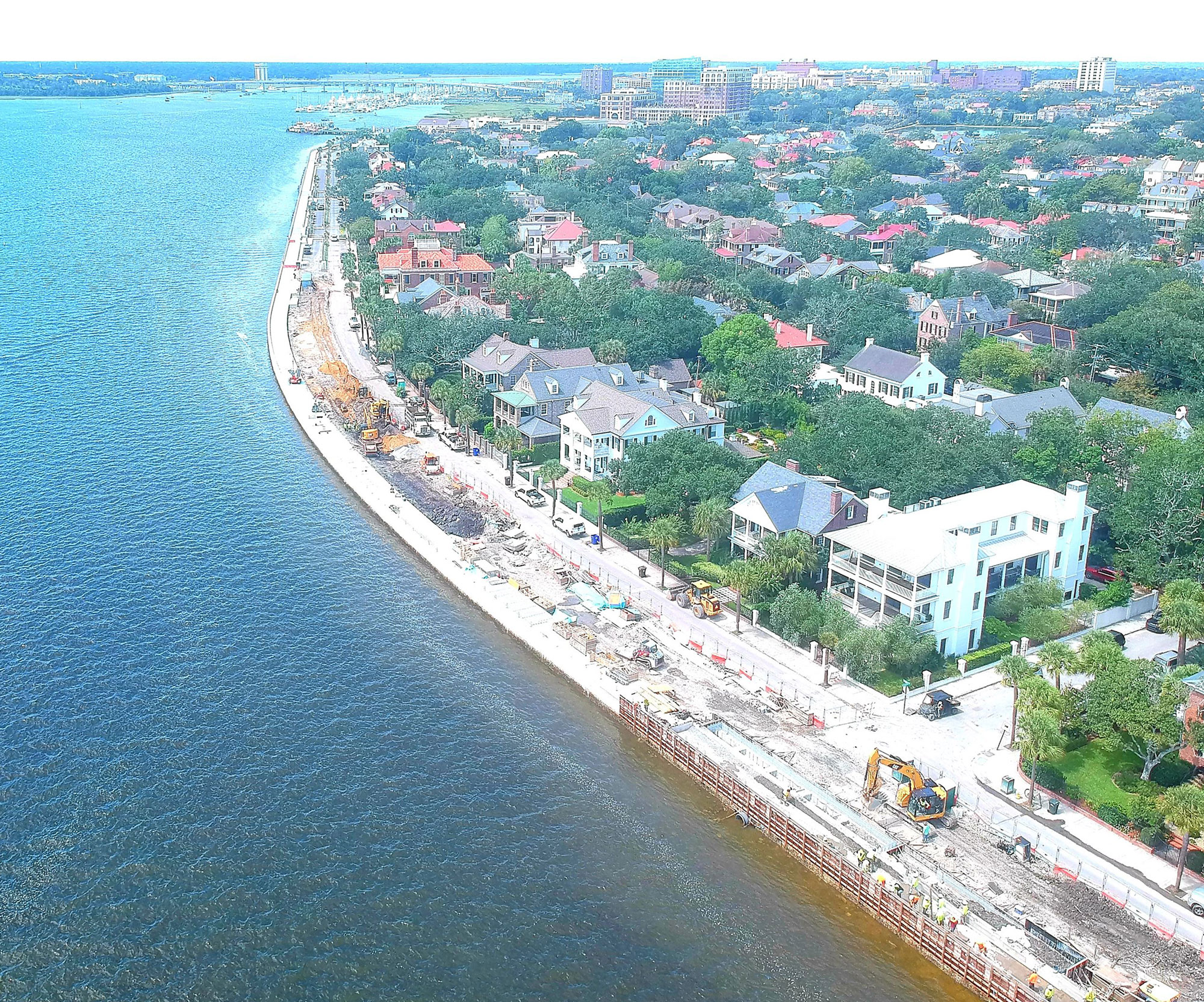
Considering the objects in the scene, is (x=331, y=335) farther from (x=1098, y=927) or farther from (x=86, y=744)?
(x=1098, y=927)

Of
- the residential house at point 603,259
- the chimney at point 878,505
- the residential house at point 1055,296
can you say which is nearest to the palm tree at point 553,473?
the chimney at point 878,505

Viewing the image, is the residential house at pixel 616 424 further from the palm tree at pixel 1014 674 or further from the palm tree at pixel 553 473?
the palm tree at pixel 1014 674

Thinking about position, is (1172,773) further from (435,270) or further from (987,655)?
(435,270)

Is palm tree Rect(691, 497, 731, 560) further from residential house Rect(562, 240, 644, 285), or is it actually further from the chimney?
residential house Rect(562, 240, 644, 285)

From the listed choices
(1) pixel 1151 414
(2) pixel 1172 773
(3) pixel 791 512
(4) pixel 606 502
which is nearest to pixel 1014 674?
(2) pixel 1172 773

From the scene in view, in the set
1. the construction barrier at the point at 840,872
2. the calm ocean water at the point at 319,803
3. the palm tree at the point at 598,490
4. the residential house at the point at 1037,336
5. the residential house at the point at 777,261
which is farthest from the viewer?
the residential house at the point at 777,261

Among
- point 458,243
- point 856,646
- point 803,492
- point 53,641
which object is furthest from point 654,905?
point 458,243
